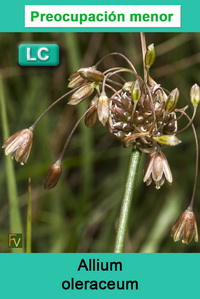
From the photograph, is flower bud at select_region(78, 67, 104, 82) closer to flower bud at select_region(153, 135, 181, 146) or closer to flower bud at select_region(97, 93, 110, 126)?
flower bud at select_region(97, 93, 110, 126)

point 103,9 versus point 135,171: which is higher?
point 103,9

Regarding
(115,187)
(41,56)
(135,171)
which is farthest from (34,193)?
(135,171)

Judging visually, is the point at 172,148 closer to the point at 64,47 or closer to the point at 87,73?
the point at 64,47

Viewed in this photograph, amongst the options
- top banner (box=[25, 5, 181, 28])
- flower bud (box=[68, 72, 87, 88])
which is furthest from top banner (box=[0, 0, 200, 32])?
flower bud (box=[68, 72, 87, 88])

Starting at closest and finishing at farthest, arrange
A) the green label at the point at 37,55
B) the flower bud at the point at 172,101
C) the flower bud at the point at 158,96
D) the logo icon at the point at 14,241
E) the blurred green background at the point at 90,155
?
the flower bud at the point at 172,101, the flower bud at the point at 158,96, the logo icon at the point at 14,241, the green label at the point at 37,55, the blurred green background at the point at 90,155

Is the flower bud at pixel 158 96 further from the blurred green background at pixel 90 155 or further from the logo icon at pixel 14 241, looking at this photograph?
the blurred green background at pixel 90 155

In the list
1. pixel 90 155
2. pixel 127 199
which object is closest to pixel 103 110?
pixel 127 199

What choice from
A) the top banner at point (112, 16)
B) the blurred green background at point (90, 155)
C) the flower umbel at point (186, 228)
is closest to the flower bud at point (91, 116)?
the flower umbel at point (186, 228)
